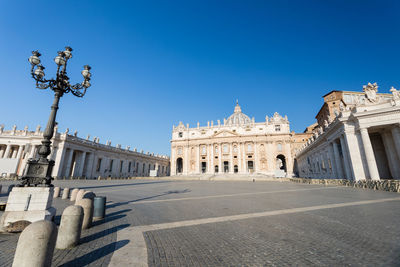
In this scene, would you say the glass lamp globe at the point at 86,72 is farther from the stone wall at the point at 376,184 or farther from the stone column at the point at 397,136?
the stone column at the point at 397,136

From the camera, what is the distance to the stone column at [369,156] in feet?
49.9

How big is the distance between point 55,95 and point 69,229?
16.4 ft

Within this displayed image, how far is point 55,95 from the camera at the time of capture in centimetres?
621

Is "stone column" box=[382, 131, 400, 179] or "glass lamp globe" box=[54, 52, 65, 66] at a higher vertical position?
"glass lamp globe" box=[54, 52, 65, 66]

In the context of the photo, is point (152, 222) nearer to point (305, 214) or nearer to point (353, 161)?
point (305, 214)

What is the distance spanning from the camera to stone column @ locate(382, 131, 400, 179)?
16797 millimetres

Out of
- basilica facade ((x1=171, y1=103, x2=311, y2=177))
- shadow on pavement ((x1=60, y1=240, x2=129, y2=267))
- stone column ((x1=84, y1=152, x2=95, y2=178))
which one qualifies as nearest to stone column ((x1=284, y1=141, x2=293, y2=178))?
basilica facade ((x1=171, y1=103, x2=311, y2=177))

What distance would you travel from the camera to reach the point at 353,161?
55.4 ft

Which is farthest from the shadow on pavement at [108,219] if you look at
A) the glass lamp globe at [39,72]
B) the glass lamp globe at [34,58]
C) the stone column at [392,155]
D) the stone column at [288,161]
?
the stone column at [288,161]

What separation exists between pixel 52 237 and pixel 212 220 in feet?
13.8

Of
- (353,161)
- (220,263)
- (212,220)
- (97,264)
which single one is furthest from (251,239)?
(353,161)

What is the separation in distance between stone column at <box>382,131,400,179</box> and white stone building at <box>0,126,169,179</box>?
40.3 metres

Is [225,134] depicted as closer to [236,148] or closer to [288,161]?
[236,148]

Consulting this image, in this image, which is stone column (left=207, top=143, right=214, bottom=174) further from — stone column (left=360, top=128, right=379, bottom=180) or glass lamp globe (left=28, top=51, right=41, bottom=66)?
glass lamp globe (left=28, top=51, right=41, bottom=66)
